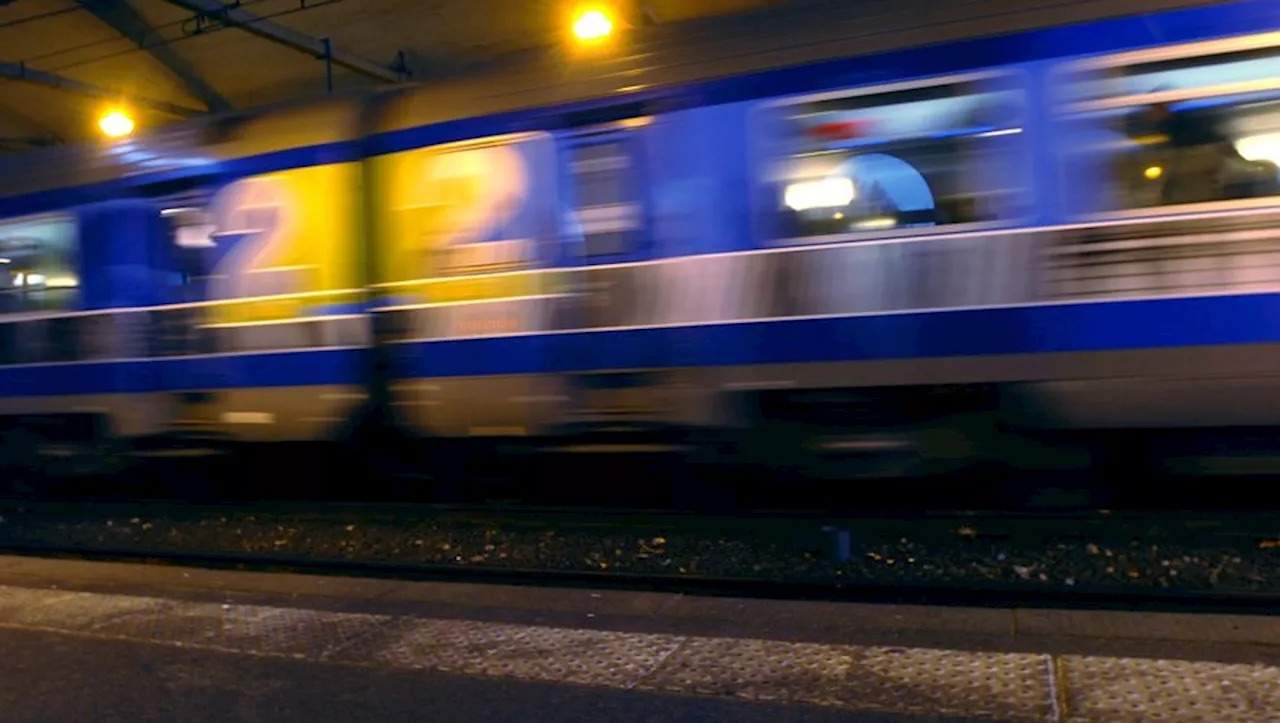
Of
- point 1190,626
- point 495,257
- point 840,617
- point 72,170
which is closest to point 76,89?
point 72,170

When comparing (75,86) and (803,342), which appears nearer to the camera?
(803,342)

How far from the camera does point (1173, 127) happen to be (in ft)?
17.8

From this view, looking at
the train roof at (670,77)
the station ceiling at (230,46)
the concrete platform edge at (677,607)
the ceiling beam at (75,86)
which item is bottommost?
the concrete platform edge at (677,607)

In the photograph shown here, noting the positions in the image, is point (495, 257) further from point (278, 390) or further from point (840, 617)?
point (840, 617)

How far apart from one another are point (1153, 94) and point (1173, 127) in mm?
199

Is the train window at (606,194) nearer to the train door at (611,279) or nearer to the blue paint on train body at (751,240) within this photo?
the train door at (611,279)

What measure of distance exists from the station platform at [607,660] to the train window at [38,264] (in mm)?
3829

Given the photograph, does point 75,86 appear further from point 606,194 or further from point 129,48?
point 606,194

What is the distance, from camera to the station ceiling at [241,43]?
52.6 feet

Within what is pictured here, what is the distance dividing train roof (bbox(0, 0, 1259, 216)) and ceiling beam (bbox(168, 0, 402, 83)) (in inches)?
266

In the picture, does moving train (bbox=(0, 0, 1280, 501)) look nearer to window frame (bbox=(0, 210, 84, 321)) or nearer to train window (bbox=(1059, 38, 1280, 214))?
train window (bbox=(1059, 38, 1280, 214))

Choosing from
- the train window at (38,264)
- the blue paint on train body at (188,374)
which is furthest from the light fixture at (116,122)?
the blue paint on train body at (188,374)

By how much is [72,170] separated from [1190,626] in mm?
8437

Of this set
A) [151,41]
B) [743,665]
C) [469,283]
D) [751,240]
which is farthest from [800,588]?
[151,41]
